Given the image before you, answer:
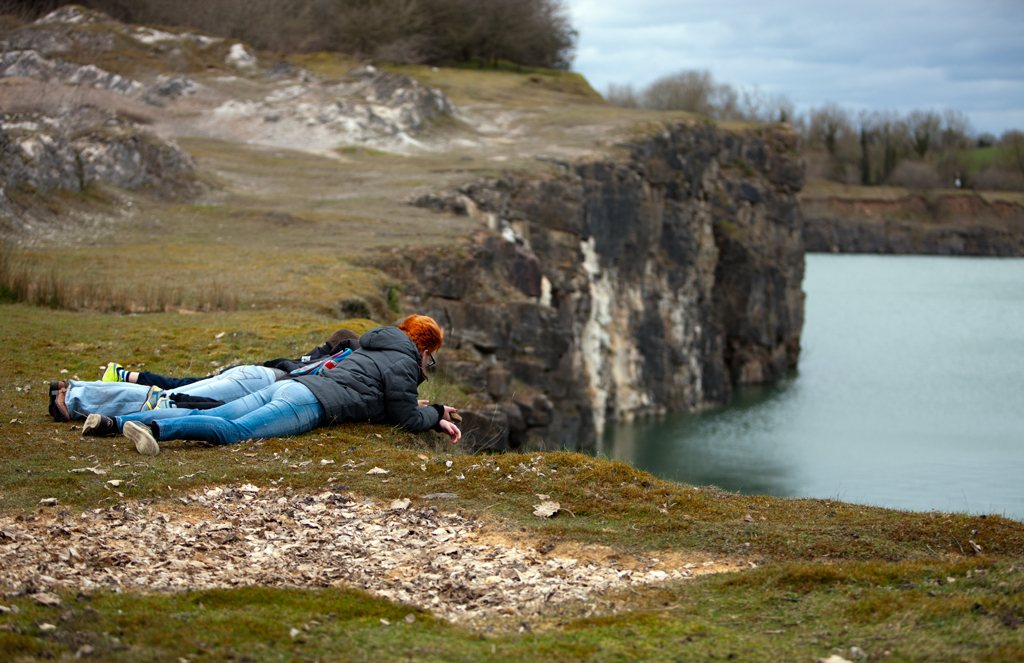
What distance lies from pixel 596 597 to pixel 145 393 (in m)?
5.01

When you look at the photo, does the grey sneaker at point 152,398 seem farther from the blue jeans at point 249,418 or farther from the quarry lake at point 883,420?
the quarry lake at point 883,420

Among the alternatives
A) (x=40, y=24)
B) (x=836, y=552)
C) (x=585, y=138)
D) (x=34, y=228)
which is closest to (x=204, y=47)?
(x=40, y=24)

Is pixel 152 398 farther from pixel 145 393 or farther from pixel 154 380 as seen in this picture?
pixel 154 380

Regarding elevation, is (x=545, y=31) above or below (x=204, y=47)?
above

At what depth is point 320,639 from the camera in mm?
4691

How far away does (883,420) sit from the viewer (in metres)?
42.7

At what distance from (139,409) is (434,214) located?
78.0ft

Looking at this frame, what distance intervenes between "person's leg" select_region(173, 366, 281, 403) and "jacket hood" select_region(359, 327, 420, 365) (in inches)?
41.6

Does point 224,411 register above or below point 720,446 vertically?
above

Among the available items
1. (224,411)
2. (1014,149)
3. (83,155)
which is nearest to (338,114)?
(83,155)

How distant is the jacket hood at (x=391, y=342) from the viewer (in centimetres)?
890

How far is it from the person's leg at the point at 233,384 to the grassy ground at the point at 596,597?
587 millimetres

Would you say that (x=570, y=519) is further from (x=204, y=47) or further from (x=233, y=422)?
(x=204, y=47)

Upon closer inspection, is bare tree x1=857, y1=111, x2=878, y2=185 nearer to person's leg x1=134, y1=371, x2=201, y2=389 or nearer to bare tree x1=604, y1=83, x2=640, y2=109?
bare tree x1=604, y1=83, x2=640, y2=109
